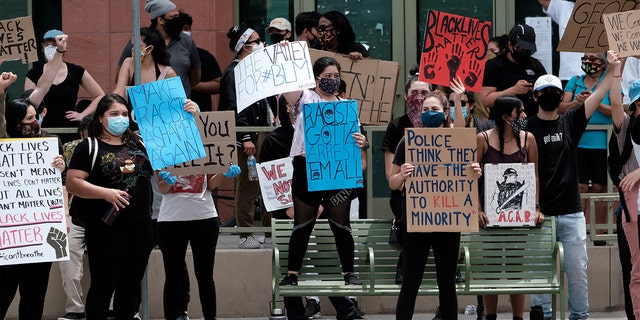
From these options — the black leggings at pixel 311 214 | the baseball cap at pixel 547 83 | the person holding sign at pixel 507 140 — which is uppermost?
the baseball cap at pixel 547 83

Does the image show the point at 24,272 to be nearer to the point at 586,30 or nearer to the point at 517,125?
the point at 517,125

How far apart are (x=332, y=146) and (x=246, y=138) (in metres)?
1.85

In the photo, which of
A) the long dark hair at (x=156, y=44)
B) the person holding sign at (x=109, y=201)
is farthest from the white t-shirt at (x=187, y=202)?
the long dark hair at (x=156, y=44)

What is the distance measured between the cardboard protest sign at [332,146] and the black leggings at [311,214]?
0.74ft

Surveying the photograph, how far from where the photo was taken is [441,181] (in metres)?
11.4

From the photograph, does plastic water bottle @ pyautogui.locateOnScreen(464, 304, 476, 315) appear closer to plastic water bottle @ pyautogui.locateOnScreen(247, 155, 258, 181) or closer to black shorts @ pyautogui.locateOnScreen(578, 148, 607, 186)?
black shorts @ pyautogui.locateOnScreen(578, 148, 607, 186)

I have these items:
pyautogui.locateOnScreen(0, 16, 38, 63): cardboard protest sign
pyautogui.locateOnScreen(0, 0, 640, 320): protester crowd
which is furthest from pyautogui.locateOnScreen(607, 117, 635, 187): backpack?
pyautogui.locateOnScreen(0, 16, 38, 63): cardboard protest sign

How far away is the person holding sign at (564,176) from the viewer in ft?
40.3

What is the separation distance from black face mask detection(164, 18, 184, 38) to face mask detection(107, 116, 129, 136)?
3341mm

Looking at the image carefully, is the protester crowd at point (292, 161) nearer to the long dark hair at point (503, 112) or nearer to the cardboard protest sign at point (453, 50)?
the long dark hair at point (503, 112)

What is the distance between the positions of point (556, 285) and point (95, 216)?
3931mm

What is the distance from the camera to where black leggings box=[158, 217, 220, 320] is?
464 inches

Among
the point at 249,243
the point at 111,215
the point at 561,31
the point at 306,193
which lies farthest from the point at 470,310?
the point at 111,215

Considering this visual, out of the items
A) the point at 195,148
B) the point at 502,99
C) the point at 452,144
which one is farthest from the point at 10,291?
the point at 502,99
